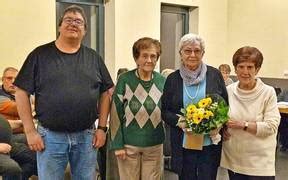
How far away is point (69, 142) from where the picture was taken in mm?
2375

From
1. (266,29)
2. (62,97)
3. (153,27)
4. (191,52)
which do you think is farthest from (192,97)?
(266,29)

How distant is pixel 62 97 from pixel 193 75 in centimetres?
82

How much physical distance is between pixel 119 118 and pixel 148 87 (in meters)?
0.29

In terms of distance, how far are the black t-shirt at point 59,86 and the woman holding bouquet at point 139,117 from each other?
0.36 meters

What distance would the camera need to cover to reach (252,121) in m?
2.37

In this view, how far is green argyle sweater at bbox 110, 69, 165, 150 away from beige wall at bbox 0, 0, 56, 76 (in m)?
2.77

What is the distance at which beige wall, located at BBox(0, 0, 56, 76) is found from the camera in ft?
16.3

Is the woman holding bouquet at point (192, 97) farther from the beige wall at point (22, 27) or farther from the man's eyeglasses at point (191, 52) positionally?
the beige wall at point (22, 27)

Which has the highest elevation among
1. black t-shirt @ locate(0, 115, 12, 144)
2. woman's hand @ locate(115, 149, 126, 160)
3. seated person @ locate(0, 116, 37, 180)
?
black t-shirt @ locate(0, 115, 12, 144)

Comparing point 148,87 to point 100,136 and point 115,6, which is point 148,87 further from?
point 115,6

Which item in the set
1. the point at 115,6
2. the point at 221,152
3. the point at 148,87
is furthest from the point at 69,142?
the point at 115,6

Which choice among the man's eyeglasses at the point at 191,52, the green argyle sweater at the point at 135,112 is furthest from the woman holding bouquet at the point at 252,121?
the green argyle sweater at the point at 135,112

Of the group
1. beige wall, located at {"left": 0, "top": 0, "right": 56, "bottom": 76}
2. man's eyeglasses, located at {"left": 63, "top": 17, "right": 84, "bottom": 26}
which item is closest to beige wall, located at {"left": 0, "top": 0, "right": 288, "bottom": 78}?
beige wall, located at {"left": 0, "top": 0, "right": 56, "bottom": 76}

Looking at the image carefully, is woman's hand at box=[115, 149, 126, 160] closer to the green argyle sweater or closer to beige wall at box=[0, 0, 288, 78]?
the green argyle sweater
